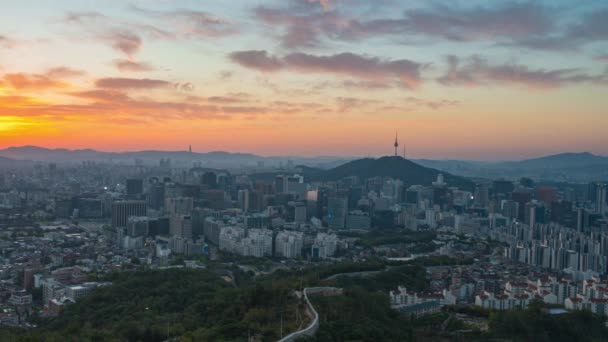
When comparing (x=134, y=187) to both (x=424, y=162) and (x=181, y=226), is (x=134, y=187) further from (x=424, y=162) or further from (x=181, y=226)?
(x=424, y=162)

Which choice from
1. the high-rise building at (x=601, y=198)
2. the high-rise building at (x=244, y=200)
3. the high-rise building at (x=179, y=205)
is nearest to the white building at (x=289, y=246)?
the high-rise building at (x=179, y=205)

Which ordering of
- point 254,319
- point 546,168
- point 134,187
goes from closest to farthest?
1. point 254,319
2. point 134,187
3. point 546,168

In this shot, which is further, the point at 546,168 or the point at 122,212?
the point at 546,168

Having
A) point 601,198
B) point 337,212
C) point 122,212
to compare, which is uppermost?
point 601,198

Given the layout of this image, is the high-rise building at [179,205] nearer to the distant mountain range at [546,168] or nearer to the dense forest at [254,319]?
the dense forest at [254,319]

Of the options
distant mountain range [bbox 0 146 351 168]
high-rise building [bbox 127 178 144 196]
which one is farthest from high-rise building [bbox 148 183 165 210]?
distant mountain range [bbox 0 146 351 168]

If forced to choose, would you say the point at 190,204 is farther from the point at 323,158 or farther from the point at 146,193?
the point at 323,158

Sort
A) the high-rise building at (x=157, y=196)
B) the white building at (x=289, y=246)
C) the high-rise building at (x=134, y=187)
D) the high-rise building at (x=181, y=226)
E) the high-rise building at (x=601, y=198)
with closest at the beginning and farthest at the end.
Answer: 1. the white building at (x=289, y=246)
2. the high-rise building at (x=181, y=226)
3. the high-rise building at (x=601, y=198)
4. the high-rise building at (x=157, y=196)
5. the high-rise building at (x=134, y=187)

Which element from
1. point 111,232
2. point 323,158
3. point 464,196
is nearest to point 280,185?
point 464,196

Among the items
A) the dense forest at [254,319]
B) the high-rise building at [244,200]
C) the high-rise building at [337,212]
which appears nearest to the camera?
the dense forest at [254,319]

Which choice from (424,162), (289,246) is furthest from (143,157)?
(289,246)

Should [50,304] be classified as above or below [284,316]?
below
